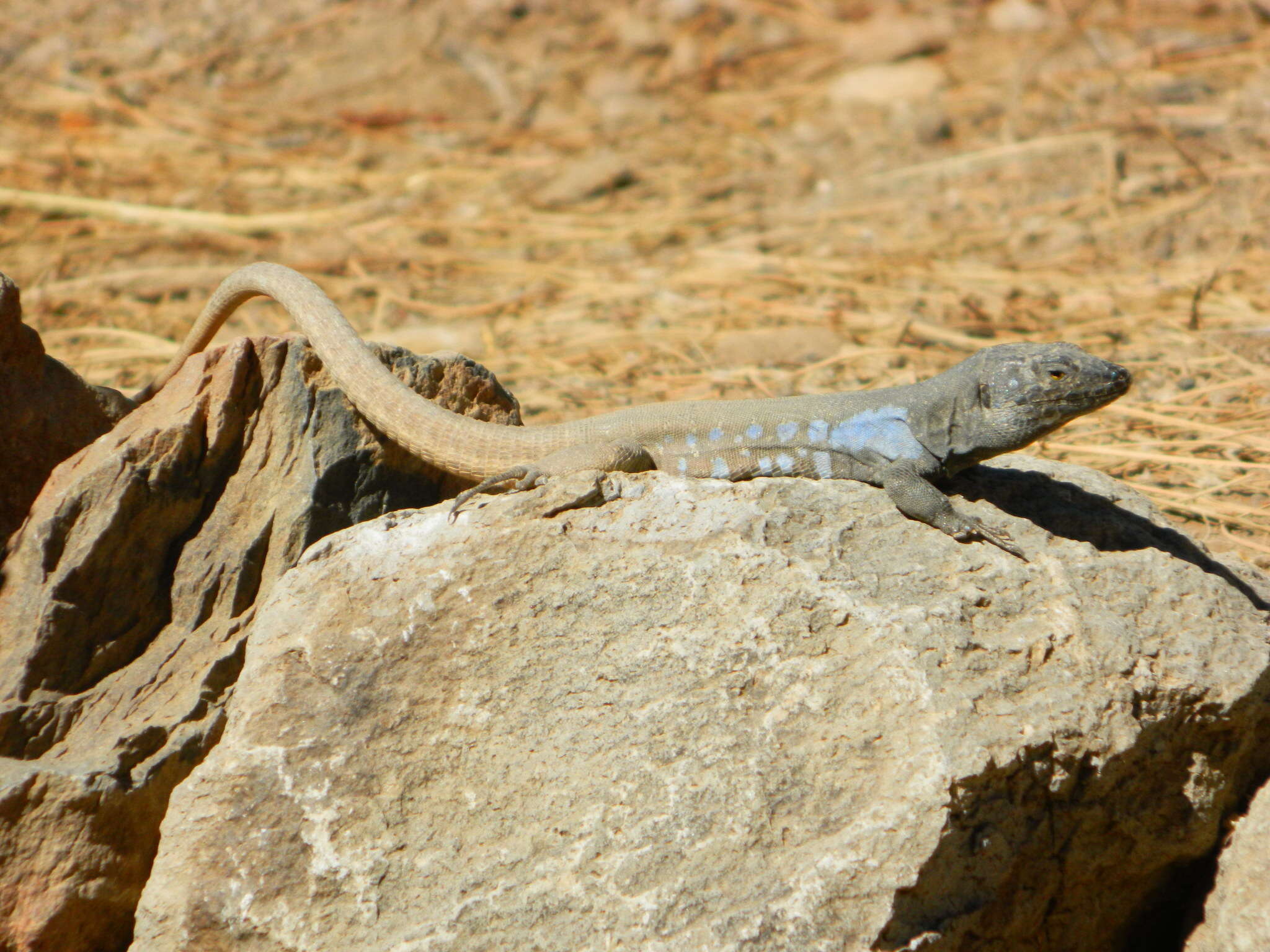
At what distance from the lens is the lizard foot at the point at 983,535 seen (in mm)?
3244

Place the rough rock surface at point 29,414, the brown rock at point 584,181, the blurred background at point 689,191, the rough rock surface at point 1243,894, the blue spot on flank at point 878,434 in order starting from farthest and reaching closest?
1. the brown rock at point 584,181
2. the blurred background at point 689,191
3. the blue spot on flank at point 878,434
4. the rough rock surface at point 29,414
5. the rough rock surface at point 1243,894

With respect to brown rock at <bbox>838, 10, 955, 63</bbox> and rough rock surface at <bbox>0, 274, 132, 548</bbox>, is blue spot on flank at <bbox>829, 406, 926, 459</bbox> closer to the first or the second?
rough rock surface at <bbox>0, 274, 132, 548</bbox>

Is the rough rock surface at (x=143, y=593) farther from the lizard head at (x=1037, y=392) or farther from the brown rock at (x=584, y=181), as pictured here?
the brown rock at (x=584, y=181)

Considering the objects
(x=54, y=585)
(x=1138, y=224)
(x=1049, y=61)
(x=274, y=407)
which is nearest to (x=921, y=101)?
(x=1049, y=61)

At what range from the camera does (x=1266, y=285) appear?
259 inches

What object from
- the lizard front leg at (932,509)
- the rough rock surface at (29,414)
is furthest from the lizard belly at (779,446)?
the rough rock surface at (29,414)

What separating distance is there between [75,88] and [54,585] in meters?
8.81

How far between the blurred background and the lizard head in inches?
44.9

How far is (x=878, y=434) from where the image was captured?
12.0 feet

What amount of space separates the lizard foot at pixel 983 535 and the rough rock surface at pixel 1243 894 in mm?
919

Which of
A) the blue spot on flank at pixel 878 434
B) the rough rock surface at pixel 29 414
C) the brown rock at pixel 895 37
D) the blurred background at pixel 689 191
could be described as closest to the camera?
the rough rock surface at pixel 29 414

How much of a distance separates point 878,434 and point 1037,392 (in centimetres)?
52

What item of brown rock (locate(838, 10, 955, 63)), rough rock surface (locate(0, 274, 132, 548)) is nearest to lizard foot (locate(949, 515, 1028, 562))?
rough rock surface (locate(0, 274, 132, 548))

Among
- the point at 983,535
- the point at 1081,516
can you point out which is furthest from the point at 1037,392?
the point at 983,535
